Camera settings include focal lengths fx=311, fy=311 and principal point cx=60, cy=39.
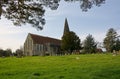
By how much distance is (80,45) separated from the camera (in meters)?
126

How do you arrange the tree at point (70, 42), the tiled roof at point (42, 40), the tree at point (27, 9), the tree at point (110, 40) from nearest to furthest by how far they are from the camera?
the tree at point (27, 9), the tree at point (70, 42), the tree at point (110, 40), the tiled roof at point (42, 40)

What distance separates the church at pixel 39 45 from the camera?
145m

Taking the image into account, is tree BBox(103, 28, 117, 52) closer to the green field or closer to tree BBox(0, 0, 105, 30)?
the green field

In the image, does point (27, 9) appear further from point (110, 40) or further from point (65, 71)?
point (110, 40)

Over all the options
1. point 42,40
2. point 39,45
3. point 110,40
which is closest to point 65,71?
point 110,40

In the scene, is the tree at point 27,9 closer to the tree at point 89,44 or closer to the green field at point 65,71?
the green field at point 65,71

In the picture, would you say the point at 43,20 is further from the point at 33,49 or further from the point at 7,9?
the point at 33,49

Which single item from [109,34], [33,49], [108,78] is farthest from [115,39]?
[108,78]

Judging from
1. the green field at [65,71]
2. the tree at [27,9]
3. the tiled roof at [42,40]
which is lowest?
the green field at [65,71]

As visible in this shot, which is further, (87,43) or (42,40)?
(42,40)

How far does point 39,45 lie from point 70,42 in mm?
31514

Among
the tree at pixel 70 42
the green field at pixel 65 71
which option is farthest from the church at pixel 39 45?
the green field at pixel 65 71

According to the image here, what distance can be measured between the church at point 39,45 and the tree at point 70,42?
20.6 m

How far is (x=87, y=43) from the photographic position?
427 feet
